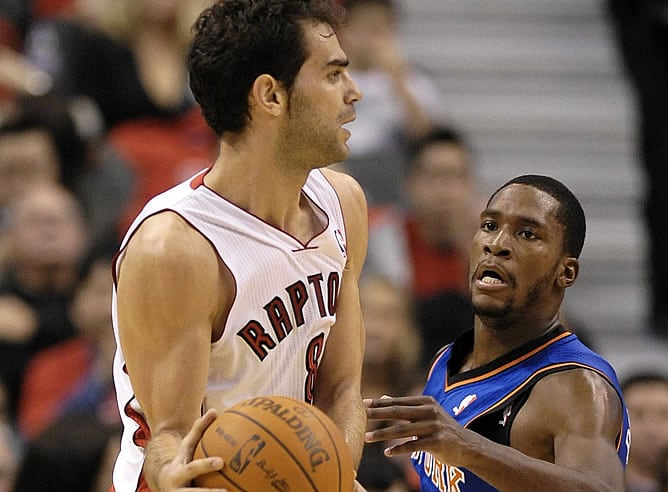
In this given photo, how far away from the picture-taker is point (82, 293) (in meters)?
6.83

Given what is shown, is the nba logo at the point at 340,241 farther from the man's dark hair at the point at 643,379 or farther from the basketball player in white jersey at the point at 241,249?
the man's dark hair at the point at 643,379

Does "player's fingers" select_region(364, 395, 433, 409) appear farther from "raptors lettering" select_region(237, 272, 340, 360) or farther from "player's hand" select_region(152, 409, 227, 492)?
"raptors lettering" select_region(237, 272, 340, 360)

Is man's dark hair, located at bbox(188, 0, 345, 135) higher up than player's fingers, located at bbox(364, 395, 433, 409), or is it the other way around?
man's dark hair, located at bbox(188, 0, 345, 135)

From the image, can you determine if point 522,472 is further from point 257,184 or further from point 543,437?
point 257,184

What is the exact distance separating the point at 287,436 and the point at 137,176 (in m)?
4.50

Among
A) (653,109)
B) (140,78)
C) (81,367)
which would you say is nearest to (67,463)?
(81,367)

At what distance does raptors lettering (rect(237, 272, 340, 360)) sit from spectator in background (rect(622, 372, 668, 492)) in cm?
264

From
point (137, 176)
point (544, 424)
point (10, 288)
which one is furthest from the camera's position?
point (137, 176)

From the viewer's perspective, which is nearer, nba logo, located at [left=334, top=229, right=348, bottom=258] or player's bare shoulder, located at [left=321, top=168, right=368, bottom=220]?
nba logo, located at [left=334, top=229, right=348, bottom=258]

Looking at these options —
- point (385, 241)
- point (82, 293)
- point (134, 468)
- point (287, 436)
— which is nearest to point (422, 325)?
point (385, 241)

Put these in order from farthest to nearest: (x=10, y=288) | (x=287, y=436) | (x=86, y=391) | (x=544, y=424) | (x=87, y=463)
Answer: (x=10, y=288), (x=86, y=391), (x=87, y=463), (x=544, y=424), (x=287, y=436)

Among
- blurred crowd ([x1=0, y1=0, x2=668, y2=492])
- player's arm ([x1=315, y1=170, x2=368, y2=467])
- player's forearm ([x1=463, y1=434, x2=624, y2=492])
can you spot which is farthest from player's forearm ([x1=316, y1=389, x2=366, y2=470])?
blurred crowd ([x1=0, y1=0, x2=668, y2=492])

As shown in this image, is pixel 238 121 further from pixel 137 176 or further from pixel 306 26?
pixel 137 176

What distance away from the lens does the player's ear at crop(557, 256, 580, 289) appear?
3939 millimetres
